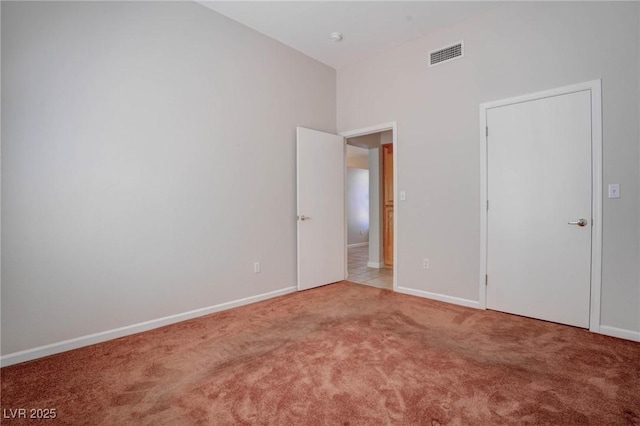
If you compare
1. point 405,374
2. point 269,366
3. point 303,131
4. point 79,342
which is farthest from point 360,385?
point 303,131

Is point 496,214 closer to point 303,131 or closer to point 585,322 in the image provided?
point 585,322

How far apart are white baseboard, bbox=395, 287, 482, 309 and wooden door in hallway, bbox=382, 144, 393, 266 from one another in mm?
1715

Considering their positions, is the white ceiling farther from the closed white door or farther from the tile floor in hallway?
the tile floor in hallway

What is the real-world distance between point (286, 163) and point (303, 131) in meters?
0.45

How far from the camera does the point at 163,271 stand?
2.62m

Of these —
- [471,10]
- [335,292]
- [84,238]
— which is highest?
[471,10]

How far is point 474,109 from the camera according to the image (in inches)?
118

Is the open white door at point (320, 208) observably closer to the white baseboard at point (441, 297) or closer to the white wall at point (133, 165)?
the white wall at point (133, 165)

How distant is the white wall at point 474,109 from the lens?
2270 mm

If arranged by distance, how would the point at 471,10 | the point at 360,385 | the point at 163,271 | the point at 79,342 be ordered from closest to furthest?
1. the point at 360,385
2. the point at 79,342
3. the point at 163,271
4. the point at 471,10

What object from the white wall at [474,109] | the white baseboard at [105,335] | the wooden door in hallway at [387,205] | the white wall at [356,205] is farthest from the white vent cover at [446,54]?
the white wall at [356,205]

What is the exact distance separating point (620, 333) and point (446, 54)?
9.55 feet

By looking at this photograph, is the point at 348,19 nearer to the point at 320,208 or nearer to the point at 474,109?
the point at 474,109

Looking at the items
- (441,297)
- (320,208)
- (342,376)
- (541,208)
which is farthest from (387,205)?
(342,376)
